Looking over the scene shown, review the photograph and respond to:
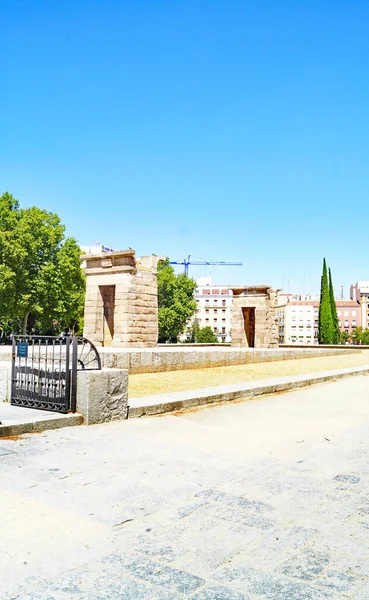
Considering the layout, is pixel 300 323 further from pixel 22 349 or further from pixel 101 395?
pixel 101 395

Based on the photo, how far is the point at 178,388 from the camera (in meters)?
11.8

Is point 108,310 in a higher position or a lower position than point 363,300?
lower

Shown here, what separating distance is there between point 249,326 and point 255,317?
1277mm

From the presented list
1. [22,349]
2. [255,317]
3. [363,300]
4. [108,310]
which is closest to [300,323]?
[363,300]

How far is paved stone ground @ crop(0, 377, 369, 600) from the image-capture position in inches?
114

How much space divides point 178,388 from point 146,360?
4.28 m

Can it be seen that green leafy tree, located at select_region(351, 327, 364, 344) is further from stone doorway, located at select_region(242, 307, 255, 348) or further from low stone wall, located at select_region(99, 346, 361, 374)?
low stone wall, located at select_region(99, 346, 361, 374)

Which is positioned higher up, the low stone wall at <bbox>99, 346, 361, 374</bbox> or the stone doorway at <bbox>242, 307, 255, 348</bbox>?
the stone doorway at <bbox>242, 307, 255, 348</bbox>

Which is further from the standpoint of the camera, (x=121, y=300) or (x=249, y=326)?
(x=249, y=326)

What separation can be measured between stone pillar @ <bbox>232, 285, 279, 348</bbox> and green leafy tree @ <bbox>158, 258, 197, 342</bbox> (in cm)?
3526

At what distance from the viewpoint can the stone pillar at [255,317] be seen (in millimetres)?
31688

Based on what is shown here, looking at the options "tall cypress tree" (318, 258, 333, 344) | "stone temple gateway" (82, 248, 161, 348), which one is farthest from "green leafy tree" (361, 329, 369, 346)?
"stone temple gateway" (82, 248, 161, 348)

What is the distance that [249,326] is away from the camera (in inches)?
1307

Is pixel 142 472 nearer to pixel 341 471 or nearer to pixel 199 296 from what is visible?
pixel 341 471
